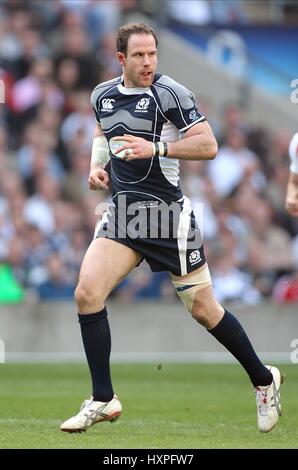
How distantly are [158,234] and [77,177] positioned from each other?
9822 millimetres

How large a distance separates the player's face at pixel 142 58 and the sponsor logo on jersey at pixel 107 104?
26 cm

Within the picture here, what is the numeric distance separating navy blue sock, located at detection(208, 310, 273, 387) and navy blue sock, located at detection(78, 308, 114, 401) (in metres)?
0.76

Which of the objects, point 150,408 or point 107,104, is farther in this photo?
point 150,408

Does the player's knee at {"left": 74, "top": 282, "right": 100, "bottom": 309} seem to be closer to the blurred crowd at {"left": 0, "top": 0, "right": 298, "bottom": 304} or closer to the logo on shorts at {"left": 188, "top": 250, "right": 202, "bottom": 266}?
the logo on shorts at {"left": 188, "top": 250, "right": 202, "bottom": 266}

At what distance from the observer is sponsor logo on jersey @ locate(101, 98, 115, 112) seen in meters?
8.77

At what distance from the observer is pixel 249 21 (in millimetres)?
21844

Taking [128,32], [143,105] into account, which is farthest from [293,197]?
[128,32]

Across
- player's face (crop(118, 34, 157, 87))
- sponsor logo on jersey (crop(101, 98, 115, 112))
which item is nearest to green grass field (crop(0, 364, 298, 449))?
sponsor logo on jersey (crop(101, 98, 115, 112))

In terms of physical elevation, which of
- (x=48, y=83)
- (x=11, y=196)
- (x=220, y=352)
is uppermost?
(x=48, y=83)

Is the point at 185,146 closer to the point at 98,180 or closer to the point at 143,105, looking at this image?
the point at 143,105

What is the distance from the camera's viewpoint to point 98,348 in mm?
8562
